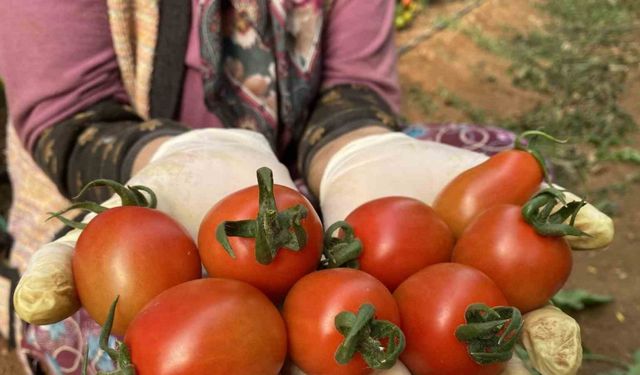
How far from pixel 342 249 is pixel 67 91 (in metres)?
0.80

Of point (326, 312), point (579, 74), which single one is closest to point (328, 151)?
point (326, 312)

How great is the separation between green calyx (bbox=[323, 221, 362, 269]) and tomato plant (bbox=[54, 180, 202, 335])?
0.45ft

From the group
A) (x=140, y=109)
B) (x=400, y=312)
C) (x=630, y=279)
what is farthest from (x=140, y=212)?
(x=630, y=279)

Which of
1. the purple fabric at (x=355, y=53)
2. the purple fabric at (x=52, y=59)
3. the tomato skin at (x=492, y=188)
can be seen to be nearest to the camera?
the tomato skin at (x=492, y=188)

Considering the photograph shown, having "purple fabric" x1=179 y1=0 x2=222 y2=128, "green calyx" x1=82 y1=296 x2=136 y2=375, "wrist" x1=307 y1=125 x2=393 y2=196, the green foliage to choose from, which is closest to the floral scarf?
"purple fabric" x1=179 y1=0 x2=222 y2=128

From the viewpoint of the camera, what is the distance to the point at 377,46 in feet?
5.04

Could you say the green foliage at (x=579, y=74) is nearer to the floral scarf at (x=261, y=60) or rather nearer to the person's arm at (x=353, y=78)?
the person's arm at (x=353, y=78)

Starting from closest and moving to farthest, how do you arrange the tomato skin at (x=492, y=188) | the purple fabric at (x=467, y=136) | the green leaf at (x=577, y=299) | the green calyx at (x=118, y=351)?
the green calyx at (x=118, y=351) → the tomato skin at (x=492, y=188) → the purple fabric at (x=467, y=136) → the green leaf at (x=577, y=299)

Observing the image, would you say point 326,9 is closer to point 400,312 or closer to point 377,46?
point 377,46

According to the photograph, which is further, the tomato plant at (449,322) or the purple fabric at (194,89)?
the purple fabric at (194,89)

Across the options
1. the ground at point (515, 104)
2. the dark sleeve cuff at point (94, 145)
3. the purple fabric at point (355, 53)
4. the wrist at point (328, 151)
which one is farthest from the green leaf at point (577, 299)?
the dark sleeve cuff at point (94, 145)

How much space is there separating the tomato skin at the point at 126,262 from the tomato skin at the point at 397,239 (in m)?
0.19

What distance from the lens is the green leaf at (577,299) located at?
1.91 metres

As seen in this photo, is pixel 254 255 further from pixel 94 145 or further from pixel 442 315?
pixel 94 145
